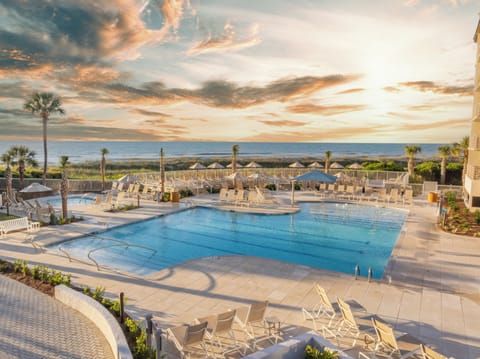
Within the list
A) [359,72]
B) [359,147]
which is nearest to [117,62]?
[359,72]

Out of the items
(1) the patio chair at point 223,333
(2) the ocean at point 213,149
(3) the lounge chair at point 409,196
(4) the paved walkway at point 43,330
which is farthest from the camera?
(2) the ocean at point 213,149

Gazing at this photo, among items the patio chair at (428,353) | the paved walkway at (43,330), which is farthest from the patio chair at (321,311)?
the paved walkway at (43,330)

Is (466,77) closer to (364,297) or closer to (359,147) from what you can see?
(364,297)

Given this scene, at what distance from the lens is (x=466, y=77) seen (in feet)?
71.3

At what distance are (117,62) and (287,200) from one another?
55.1ft

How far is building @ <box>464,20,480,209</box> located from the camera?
48.4 ft

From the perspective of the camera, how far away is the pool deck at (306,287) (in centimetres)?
543

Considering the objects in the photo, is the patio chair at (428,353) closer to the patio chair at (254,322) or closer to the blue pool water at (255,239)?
the patio chair at (254,322)

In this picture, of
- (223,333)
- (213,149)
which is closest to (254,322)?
(223,333)

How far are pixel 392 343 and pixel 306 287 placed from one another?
2712 millimetres

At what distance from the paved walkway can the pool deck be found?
0.82 m

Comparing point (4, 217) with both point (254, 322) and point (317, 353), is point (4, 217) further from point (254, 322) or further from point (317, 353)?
point (317, 353)

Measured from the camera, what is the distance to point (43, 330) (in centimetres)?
532

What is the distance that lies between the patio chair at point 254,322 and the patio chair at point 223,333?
182 mm
